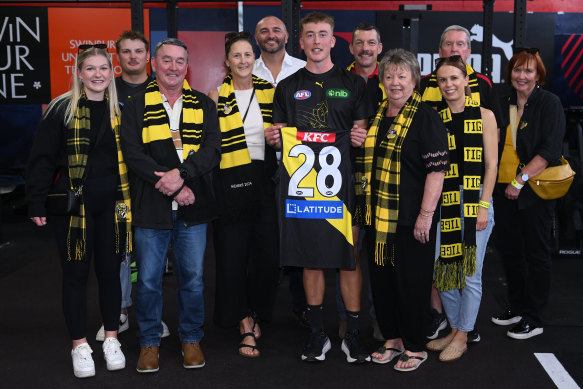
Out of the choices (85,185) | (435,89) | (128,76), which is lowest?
(85,185)

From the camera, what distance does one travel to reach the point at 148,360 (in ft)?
9.98

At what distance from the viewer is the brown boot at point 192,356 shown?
10.2 ft

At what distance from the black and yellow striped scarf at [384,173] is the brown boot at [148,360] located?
1.26 metres

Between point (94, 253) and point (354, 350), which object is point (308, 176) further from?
point (94, 253)

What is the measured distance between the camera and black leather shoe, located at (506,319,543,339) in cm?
351

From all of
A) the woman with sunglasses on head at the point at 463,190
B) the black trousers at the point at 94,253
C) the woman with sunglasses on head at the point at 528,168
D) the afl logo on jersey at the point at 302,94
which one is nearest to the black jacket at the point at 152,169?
the black trousers at the point at 94,253

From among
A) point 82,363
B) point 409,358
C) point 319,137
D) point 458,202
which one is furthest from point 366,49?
point 82,363

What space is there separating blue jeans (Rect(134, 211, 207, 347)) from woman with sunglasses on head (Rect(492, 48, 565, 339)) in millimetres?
1882

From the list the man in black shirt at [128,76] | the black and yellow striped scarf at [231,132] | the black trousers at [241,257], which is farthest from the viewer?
the man in black shirt at [128,76]

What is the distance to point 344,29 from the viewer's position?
727 cm

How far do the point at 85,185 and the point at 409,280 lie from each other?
1707mm

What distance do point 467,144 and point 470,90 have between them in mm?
323

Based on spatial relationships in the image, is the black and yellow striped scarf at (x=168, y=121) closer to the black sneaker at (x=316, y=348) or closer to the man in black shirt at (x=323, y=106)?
the man in black shirt at (x=323, y=106)

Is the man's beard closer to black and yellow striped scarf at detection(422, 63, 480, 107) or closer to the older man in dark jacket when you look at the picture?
the older man in dark jacket
